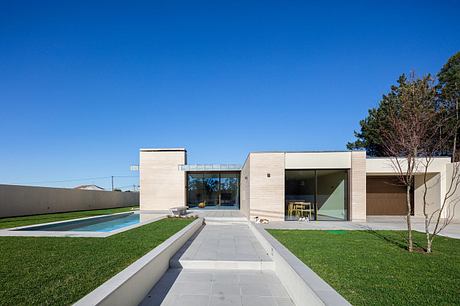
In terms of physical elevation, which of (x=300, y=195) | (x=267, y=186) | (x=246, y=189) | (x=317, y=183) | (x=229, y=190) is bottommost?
(x=229, y=190)

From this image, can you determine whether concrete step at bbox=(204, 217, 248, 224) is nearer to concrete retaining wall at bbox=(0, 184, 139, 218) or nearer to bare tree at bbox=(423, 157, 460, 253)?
bare tree at bbox=(423, 157, 460, 253)

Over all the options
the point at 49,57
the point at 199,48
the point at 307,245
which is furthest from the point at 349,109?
the point at 49,57

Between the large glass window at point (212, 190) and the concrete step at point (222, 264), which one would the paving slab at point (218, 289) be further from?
the large glass window at point (212, 190)

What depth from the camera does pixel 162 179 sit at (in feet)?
61.1

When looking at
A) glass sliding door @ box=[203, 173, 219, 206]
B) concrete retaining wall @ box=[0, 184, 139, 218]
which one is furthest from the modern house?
concrete retaining wall @ box=[0, 184, 139, 218]

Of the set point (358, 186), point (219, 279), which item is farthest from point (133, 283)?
point (358, 186)

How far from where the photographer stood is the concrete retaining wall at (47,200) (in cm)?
1507

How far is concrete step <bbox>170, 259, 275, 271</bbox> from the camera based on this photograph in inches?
215

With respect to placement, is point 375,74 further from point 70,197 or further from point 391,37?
point 70,197

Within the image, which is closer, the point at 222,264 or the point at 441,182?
the point at 222,264

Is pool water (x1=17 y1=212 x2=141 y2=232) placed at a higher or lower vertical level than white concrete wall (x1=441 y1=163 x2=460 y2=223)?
lower

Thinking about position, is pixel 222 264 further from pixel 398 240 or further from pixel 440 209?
pixel 440 209

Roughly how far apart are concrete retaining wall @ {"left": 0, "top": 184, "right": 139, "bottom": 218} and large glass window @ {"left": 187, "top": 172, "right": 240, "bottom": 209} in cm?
960

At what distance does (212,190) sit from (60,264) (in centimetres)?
1477
